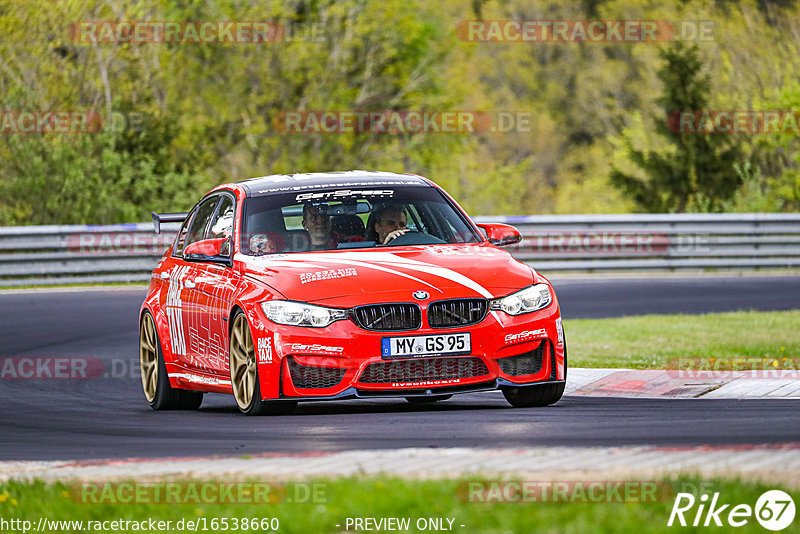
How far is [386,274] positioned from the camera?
10.1 m

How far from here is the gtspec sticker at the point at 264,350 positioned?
9906mm

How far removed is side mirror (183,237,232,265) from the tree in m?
26.0

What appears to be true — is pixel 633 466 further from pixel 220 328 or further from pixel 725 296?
pixel 725 296

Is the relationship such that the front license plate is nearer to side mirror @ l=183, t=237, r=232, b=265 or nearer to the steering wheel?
the steering wheel

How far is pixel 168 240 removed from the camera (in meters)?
25.9

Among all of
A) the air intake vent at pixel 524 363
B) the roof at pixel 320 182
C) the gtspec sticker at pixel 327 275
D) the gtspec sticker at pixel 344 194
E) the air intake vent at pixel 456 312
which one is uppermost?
the roof at pixel 320 182

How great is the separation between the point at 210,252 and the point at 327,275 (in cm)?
128

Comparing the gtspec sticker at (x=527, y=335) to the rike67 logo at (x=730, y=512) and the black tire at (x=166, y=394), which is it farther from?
the rike67 logo at (x=730, y=512)

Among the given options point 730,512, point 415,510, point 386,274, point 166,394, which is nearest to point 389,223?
point 386,274

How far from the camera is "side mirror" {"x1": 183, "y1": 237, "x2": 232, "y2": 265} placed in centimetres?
1100

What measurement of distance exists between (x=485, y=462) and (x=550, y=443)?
1231 millimetres
